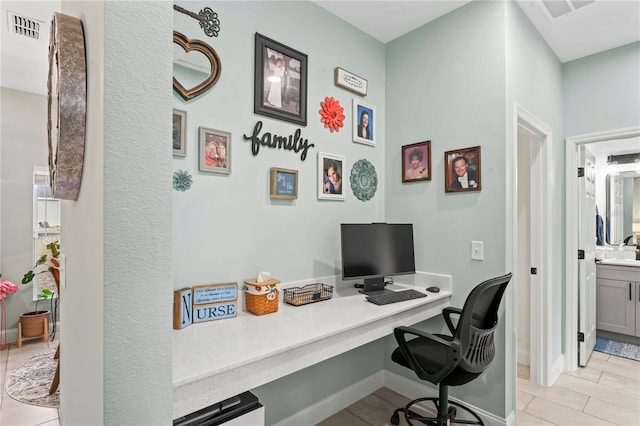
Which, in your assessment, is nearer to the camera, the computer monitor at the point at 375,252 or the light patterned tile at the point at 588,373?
the computer monitor at the point at 375,252

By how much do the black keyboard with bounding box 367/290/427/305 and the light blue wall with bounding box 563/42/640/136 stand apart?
2.28 metres

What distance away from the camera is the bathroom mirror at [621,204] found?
4.32 meters

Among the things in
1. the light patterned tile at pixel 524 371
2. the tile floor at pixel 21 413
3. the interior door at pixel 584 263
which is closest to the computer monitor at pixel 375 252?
the light patterned tile at pixel 524 371

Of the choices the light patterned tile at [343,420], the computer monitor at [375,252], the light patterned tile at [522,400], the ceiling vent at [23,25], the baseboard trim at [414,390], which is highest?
the ceiling vent at [23,25]

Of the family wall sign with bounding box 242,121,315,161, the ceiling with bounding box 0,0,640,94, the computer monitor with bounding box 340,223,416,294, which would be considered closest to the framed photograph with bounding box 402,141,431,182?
the computer monitor with bounding box 340,223,416,294

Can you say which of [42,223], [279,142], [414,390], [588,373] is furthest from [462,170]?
[42,223]

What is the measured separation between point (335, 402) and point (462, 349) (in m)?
1.05

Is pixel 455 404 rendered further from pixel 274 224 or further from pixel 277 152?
pixel 277 152

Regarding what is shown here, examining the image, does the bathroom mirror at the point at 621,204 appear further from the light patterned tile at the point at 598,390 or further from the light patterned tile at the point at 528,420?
the light patterned tile at the point at 528,420

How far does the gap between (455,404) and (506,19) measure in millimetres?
2521

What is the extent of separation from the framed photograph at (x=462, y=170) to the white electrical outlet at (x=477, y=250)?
14.1 inches

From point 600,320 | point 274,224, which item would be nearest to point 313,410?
point 274,224

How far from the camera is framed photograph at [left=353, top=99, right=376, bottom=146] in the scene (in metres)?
2.52

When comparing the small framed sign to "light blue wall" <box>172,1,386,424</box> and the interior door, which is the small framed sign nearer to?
"light blue wall" <box>172,1,386,424</box>
